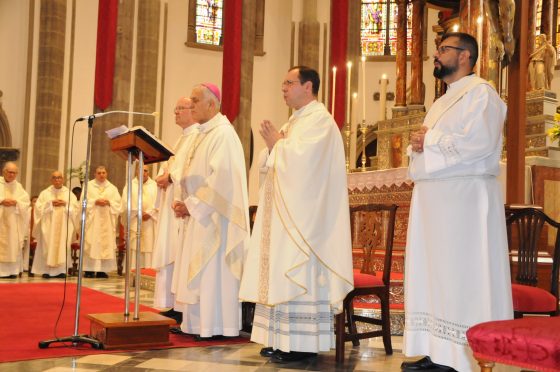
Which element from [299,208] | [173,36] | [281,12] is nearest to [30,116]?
[173,36]

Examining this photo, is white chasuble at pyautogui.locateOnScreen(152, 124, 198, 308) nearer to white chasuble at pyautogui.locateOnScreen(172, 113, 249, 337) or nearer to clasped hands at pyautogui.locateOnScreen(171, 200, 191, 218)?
clasped hands at pyautogui.locateOnScreen(171, 200, 191, 218)

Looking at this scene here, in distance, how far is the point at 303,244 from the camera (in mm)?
4090

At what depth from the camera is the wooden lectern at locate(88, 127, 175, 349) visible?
4461 mm

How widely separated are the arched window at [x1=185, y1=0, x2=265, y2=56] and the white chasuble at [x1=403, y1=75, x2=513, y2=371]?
1521cm

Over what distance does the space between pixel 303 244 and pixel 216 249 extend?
39.3 inches

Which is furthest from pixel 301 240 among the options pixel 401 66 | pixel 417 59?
pixel 417 59

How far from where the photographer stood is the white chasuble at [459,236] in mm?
3443

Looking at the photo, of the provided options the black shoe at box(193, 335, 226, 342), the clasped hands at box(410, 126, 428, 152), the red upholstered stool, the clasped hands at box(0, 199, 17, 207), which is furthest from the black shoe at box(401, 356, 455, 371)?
the clasped hands at box(0, 199, 17, 207)

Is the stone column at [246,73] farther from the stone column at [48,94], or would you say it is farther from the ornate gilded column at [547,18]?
the ornate gilded column at [547,18]

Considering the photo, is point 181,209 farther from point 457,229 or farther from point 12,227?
point 12,227

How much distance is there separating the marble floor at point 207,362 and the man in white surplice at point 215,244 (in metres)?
0.31

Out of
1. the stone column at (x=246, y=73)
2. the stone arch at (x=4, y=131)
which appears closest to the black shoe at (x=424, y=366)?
the stone column at (x=246, y=73)

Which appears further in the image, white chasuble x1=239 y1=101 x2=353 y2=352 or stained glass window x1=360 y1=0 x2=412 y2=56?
stained glass window x1=360 y1=0 x2=412 y2=56

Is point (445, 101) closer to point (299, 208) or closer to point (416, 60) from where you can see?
point (299, 208)
